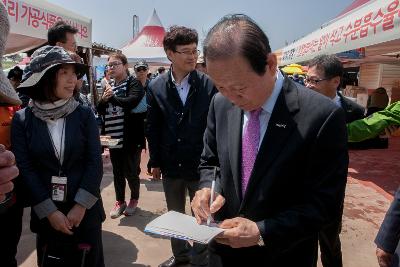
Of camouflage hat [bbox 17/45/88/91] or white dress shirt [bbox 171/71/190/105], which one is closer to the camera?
camouflage hat [bbox 17/45/88/91]

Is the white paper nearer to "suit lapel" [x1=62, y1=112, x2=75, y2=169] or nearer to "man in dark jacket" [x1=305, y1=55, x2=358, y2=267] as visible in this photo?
"suit lapel" [x1=62, y1=112, x2=75, y2=169]

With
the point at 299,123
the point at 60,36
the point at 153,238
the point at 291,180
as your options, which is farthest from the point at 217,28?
the point at 153,238

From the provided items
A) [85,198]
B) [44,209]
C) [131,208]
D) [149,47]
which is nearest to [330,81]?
[85,198]

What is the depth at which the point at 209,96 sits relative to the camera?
2.90 meters

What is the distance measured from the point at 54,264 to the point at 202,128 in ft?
4.75

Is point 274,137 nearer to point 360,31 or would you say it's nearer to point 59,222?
point 59,222

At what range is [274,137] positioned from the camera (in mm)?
1394

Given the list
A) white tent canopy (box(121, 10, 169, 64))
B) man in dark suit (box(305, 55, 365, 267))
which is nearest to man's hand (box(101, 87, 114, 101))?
man in dark suit (box(305, 55, 365, 267))

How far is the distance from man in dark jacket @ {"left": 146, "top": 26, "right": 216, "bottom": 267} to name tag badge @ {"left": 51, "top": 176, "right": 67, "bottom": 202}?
0.95 meters

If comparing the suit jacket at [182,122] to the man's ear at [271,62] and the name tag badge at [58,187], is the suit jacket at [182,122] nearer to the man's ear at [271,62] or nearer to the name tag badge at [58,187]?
the name tag badge at [58,187]

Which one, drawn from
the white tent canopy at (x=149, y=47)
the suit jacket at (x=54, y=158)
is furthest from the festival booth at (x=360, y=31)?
the white tent canopy at (x=149, y=47)

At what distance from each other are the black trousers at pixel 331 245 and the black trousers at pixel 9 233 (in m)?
2.08

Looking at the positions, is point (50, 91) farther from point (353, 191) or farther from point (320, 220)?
point (353, 191)

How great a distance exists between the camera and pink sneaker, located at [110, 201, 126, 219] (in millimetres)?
4211
